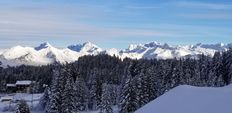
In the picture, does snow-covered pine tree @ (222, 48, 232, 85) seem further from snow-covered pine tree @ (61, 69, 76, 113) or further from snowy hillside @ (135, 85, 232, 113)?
snowy hillside @ (135, 85, 232, 113)

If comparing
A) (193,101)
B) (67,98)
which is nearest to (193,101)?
(193,101)

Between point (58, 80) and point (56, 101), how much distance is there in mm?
3183

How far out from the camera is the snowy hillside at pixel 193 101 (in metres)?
34.6

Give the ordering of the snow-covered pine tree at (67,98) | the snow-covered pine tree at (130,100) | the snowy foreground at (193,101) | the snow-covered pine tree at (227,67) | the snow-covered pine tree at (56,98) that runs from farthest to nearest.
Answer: the snow-covered pine tree at (227,67) → the snow-covered pine tree at (67,98) → the snow-covered pine tree at (56,98) → the snow-covered pine tree at (130,100) → the snowy foreground at (193,101)

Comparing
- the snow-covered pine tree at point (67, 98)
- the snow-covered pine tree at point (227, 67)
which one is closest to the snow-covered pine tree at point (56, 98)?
the snow-covered pine tree at point (67, 98)

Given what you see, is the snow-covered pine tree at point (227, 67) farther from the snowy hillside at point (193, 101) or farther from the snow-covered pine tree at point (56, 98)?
the snowy hillside at point (193, 101)

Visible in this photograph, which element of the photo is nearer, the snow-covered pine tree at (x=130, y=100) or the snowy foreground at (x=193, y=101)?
the snowy foreground at (x=193, y=101)

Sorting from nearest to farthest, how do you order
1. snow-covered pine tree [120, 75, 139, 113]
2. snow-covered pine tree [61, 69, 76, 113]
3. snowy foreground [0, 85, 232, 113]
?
snowy foreground [0, 85, 232, 113], snow-covered pine tree [120, 75, 139, 113], snow-covered pine tree [61, 69, 76, 113]

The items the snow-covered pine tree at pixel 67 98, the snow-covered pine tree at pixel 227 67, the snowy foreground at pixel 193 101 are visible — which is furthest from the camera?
the snow-covered pine tree at pixel 227 67

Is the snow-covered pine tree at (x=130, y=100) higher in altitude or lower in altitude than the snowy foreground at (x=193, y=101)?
lower

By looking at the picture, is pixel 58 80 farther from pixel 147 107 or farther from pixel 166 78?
pixel 166 78

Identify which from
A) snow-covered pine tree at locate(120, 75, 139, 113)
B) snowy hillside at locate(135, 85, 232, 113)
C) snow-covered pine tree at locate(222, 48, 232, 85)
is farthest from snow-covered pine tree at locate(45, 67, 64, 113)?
snow-covered pine tree at locate(222, 48, 232, 85)

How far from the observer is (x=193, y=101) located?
37.4 metres

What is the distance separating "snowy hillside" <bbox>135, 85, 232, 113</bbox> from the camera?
3462cm
